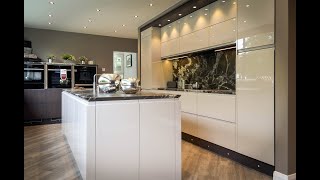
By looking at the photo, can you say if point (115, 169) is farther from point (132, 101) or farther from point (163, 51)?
point (163, 51)

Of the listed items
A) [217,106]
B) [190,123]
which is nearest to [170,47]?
[190,123]

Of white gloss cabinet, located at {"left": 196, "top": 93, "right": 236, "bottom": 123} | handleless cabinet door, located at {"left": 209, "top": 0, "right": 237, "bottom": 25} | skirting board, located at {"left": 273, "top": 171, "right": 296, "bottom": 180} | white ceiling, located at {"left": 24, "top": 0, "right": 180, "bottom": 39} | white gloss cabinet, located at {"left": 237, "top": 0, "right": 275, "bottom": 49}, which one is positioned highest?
white ceiling, located at {"left": 24, "top": 0, "right": 180, "bottom": 39}

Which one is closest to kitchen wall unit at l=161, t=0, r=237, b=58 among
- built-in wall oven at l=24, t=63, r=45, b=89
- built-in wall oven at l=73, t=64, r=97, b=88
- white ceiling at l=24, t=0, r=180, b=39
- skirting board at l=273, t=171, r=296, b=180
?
white ceiling at l=24, t=0, r=180, b=39

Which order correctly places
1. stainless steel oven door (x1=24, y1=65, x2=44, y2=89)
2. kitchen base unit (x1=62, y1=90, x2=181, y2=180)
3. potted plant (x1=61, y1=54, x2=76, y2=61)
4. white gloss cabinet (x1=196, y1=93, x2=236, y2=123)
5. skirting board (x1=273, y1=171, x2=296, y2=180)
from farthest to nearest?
1. potted plant (x1=61, y1=54, x2=76, y2=61)
2. stainless steel oven door (x1=24, y1=65, x2=44, y2=89)
3. white gloss cabinet (x1=196, y1=93, x2=236, y2=123)
4. skirting board (x1=273, y1=171, x2=296, y2=180)
5. kitchen base unit (x1=62, y1=90, x2=181, y2=180)

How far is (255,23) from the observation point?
2.62m

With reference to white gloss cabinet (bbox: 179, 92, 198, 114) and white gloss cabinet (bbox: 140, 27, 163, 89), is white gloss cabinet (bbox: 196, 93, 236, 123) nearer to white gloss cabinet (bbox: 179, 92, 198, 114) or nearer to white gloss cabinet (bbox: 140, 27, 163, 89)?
white gloss cabinet (bbox: 179, 92, 198, 114)

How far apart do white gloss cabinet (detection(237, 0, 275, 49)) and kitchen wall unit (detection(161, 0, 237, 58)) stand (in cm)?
24

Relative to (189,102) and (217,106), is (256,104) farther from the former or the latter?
(189,102)

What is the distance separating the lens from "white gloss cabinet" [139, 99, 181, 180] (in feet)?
6.82

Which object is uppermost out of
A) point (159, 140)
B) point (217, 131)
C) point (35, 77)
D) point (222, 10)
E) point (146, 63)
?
point (222, 10)

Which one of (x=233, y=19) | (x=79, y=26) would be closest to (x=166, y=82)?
(x=233, y=19)

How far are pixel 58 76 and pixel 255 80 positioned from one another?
5.13 m

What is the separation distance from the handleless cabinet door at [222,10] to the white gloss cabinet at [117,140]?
1966 mm
